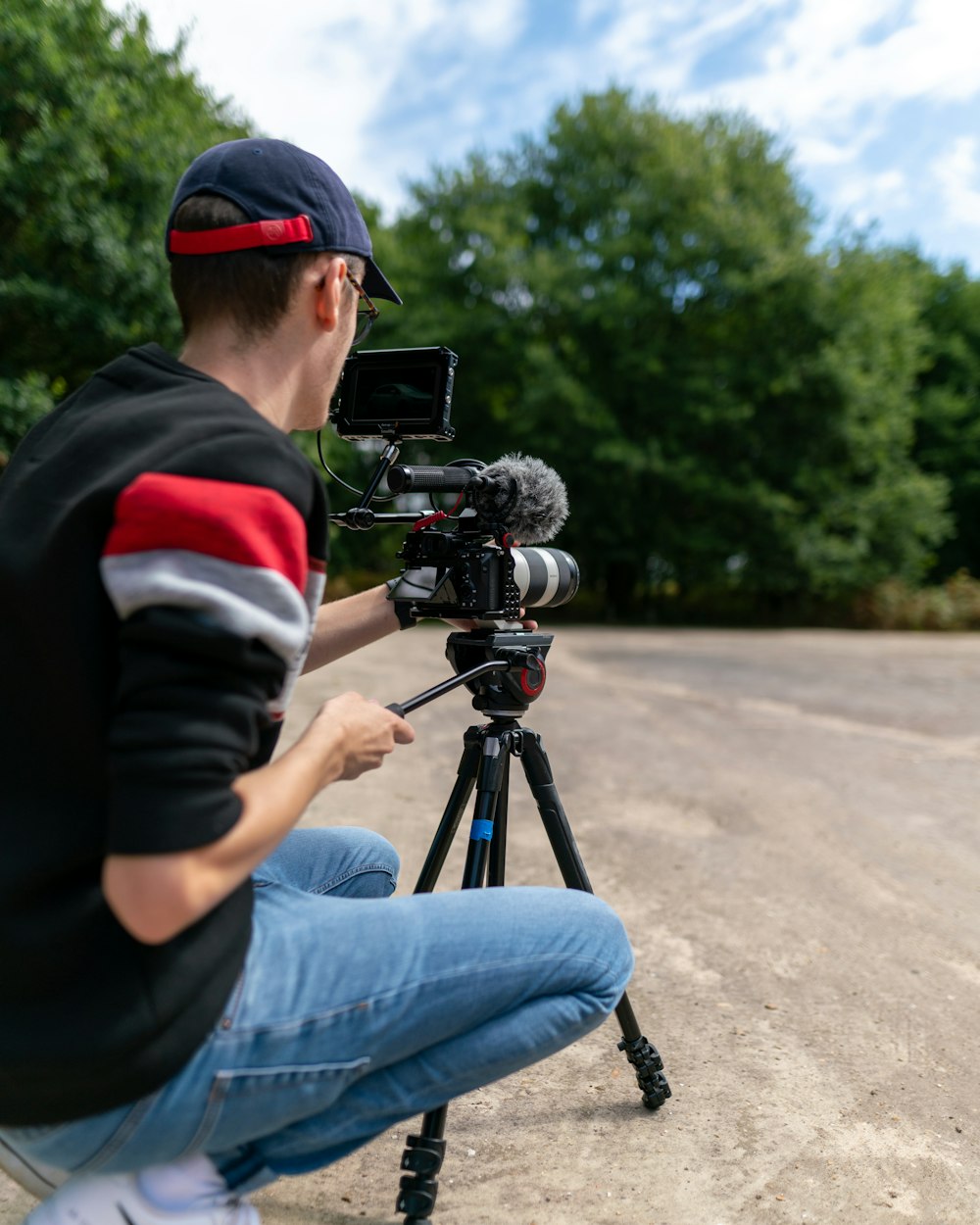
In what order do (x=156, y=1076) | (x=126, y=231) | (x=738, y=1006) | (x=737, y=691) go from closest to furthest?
(x=156, y=1076) < (x=738, y=1006) < (x=737, y=691) < (x=126, y=231)

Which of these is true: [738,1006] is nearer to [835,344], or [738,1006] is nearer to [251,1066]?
[251,1066]

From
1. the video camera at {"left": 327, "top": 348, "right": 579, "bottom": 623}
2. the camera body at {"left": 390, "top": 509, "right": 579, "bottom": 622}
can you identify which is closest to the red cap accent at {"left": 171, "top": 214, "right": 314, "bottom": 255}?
the video camera at {"left": 327, "top": 348, "right": 579, "bottom": 623}

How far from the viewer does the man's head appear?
1.49 meters

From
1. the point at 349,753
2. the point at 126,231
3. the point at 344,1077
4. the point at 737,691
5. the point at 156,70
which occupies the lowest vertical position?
the point at 737,691

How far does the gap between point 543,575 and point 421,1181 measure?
128 centimetres

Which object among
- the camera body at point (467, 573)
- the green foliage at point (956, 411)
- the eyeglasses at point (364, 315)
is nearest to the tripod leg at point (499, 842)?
the camera body at point (467, 573)

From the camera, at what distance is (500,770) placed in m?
2.29

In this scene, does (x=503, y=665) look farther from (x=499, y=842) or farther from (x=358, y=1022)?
(x=358, y=1022)

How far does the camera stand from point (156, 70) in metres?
15.3

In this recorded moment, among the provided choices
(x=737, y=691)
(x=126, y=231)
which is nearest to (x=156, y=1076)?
(x=737, y=691)

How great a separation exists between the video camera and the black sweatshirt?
84 centimetres

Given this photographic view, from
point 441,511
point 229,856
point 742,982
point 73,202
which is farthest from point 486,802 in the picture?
point 73,202

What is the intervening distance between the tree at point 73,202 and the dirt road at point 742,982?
789 centimetres

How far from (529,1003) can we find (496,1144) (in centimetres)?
96
